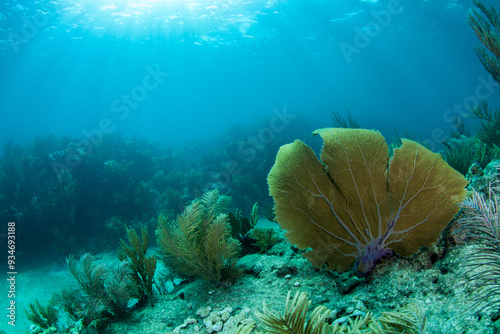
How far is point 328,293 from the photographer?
231 centimetres

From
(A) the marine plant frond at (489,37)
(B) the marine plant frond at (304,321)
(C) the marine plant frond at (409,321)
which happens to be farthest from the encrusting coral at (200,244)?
(A) the marine plant frond at (489,37)

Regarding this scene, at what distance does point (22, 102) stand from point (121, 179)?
58931 mm

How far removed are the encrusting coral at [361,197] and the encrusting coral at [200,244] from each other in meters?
0.71

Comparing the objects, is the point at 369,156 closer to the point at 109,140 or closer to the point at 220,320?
→ the point at 220,320

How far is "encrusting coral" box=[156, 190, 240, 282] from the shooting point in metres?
2.61

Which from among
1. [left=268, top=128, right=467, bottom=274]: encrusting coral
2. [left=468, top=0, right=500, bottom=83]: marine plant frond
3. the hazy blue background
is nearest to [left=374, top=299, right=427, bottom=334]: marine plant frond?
[left=268, top=128, right=467, bottom=274]: encrusting coral

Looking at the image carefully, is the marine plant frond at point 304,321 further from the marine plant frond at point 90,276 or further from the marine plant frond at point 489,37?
the marine plant frond at point 489,37

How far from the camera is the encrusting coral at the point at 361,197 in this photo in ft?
6.90

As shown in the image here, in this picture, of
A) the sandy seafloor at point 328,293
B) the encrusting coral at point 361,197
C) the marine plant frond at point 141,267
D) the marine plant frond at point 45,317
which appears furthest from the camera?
the marine plant frond at point 45,317

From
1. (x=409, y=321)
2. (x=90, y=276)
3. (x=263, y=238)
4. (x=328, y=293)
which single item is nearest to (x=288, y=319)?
(x=409, y=321)

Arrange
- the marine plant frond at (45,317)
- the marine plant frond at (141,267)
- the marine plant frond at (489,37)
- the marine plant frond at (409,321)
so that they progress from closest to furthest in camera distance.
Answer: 1. the marine plant frond at (409,321)
2. the marine plant frond at (141,267)
3. the marine plant frond at (45,317)
4. the marine plant frond at (489,37)

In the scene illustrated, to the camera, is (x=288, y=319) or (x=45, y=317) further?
(x=45, y=317)

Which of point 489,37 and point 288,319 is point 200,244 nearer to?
point 288,319

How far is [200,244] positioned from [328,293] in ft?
4.88
